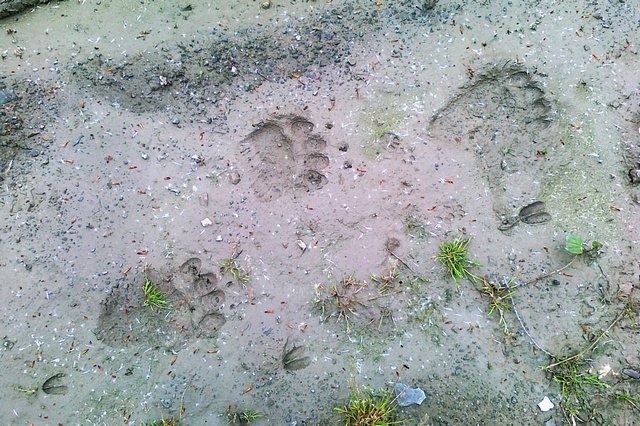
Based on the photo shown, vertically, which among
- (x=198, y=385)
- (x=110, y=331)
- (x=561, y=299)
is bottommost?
(x=198, y=385)

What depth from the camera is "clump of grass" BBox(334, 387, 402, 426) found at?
308 cm

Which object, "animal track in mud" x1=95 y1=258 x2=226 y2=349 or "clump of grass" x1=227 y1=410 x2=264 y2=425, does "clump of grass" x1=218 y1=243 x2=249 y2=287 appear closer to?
"animal track in mud" x1=95 y1=258 x2=226 y2=349

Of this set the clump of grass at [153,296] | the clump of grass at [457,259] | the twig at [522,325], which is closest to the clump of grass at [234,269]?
the clump of grass at [153,296]

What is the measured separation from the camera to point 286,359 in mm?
3186

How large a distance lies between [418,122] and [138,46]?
216 centimetres

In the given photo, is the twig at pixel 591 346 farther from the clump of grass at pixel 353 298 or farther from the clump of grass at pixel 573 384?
the clump of grass at pixel 353 298

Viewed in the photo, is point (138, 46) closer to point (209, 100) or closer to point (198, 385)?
point (209, 100)

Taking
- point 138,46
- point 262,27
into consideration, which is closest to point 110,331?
point 138,46

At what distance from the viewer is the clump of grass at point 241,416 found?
3113 millimetres

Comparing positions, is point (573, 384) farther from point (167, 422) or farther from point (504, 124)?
point (167, 422)

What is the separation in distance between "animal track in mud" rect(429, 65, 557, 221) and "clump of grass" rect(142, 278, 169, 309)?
231cm

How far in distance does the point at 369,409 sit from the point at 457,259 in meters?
1.20

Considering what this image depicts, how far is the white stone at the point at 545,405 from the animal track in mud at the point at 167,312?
229 centimetres

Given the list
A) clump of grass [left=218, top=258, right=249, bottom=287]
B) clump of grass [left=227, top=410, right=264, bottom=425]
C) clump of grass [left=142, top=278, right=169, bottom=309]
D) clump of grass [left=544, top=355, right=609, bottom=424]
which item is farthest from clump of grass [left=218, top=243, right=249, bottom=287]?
clump of grass [left=544, top=355, right=609, bottom=424]
